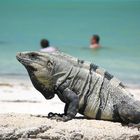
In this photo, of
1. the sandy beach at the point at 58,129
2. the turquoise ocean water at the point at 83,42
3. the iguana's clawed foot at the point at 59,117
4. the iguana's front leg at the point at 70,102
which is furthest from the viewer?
the turquoise ocean water at the point at 83,42

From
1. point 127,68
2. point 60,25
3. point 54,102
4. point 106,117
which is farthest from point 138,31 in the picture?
point 106,117

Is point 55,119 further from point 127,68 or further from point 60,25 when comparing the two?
point 60,25

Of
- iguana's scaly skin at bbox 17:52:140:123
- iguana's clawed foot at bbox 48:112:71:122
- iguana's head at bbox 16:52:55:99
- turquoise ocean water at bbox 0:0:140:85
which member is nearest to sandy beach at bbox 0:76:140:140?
iguana's clawed foot at bbox 48:112:71:122

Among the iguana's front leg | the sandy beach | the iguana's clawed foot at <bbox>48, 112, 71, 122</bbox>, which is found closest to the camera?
the sandy beach

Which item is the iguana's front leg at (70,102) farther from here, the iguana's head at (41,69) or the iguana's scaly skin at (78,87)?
the iguana's head at (41,69)

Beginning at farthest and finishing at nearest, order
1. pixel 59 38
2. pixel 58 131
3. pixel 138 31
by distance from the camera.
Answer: pixel 138 31 → pixel 59 38 → pixel 58 131

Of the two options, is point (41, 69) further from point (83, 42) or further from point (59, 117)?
point (83, 42)

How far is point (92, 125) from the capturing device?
905 cm

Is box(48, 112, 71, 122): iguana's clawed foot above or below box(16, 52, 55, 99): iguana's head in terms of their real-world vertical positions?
below

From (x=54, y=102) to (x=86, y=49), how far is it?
19.7 metres

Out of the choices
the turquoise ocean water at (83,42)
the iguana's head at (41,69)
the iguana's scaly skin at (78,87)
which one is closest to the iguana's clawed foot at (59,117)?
the iguana's scaly skin at (78,87)

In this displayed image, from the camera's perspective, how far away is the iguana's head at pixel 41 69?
29.8ft

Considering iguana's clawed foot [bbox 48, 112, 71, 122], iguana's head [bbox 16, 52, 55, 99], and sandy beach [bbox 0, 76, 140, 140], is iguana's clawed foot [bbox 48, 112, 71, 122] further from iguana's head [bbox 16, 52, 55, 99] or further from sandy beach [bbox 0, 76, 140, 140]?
iguana's head [bbox 16, 52, 55, 99]

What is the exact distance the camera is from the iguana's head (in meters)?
9.08
